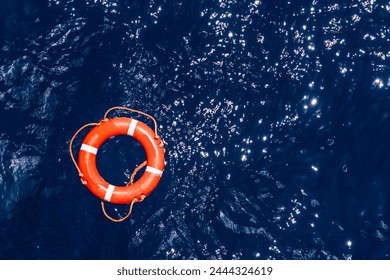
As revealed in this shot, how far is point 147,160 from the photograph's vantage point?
7.04 meters

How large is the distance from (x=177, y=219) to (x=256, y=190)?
58.0 inches

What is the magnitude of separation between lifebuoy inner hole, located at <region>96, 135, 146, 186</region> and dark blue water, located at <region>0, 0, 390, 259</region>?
3 centimetres

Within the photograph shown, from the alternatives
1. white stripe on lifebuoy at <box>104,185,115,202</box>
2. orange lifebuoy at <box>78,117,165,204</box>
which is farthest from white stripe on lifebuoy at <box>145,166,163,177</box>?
white stripe on lifebuoy at <box>104,185,115,202</box>

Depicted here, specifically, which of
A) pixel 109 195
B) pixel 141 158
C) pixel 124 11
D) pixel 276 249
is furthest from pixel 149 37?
pixel 276 249

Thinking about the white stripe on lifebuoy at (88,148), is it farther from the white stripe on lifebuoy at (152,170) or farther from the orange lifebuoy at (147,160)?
the white stripe on lifebuoy at (152,170)

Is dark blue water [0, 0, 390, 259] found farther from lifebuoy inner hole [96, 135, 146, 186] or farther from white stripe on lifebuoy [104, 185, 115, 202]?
white stripe on lifebuoy [104, 185, 115, 202]

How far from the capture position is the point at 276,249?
22.7ft

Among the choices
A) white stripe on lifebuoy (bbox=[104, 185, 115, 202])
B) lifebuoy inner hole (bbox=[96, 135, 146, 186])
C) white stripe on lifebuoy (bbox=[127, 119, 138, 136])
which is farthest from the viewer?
lifebuoy inner hole (bbox=[96, 135, 146, 186])

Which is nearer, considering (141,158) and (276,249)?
→ (276,249)

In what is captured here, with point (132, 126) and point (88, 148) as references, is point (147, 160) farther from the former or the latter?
point (88, 148)

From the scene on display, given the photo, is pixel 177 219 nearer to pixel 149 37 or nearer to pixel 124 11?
pixel 149 37

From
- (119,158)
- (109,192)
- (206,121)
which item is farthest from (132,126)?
→ (206,121)

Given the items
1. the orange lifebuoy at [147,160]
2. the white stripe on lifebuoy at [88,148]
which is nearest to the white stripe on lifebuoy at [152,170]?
the orange lifebuoy at [147,160]

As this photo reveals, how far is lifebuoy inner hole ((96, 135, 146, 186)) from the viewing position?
7.36 m
